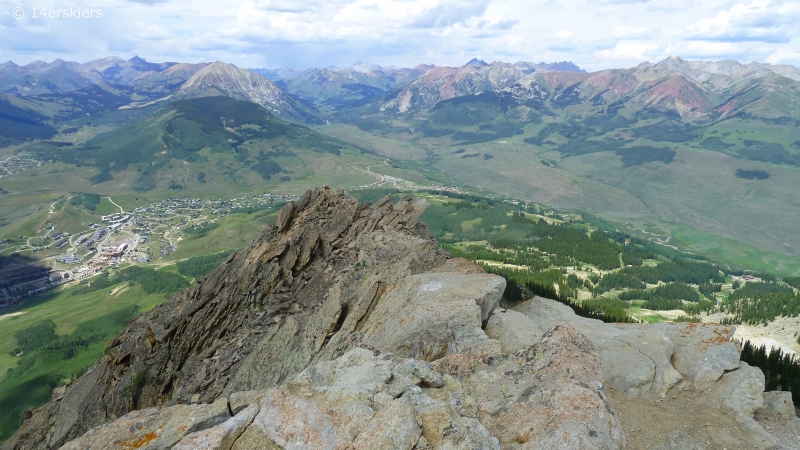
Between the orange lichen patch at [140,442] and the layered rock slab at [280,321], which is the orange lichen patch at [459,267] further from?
the orange lichen patch at [140,442]

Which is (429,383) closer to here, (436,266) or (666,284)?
(436,266)

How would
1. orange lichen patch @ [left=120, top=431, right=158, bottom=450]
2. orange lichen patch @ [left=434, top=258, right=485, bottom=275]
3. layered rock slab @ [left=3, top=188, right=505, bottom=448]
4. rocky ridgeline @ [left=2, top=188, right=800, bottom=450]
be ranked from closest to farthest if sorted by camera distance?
1. rocky ridgeline @ [left=2, top=188, right=800, bottom=450]
2. orange lichen patch @ [left=120, top=431, right=158, bottom=450]
3. layered rock slab @ [left=3, top=188, right=505, bottom=448]
4. orange lichen patch @ [left=434, top=258, right=485, bottom=275]

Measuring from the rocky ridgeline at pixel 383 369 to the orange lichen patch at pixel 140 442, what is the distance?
0.06 metres

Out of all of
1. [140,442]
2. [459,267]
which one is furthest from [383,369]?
[459,267]

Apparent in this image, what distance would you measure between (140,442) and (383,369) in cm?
1147

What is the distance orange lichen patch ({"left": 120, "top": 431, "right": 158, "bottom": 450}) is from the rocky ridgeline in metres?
0.06

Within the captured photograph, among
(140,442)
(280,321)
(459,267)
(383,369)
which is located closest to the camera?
(140,442)

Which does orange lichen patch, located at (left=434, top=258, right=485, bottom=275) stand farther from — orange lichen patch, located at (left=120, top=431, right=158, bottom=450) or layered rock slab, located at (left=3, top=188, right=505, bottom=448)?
orange lichen patch, located at (left=120, top=431, right=158, bottom=450)

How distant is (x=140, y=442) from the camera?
19500mm

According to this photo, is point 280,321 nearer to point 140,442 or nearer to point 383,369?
point 140,442

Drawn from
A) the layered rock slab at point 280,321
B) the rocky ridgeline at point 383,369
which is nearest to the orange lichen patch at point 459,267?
the layered rock slab at point 280,321

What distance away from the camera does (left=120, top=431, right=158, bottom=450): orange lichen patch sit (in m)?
19.3

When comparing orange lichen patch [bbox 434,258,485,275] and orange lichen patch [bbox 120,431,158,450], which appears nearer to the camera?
orange lichen patch [bbox 120,431,158,450]

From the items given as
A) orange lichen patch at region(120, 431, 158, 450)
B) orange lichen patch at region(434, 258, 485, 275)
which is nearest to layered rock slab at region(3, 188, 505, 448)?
orange lichen patch at region(434, 258, 485, 275)
